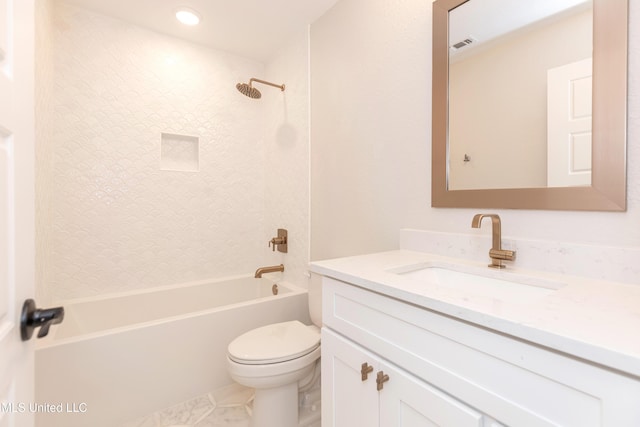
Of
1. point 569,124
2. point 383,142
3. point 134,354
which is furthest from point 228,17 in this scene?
point 134,354

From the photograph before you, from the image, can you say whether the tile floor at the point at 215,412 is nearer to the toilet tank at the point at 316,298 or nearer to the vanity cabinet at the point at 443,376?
the toilet tank at the point at 316,298

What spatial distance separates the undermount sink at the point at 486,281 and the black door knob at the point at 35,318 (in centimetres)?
89

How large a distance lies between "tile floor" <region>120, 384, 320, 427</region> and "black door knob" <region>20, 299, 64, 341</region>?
1288 millimetres

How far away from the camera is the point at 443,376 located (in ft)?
2.25

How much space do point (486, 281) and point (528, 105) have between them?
648mm

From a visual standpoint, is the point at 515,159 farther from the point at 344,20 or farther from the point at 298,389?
the point at 298,389

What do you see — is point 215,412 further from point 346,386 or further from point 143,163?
point 143,163

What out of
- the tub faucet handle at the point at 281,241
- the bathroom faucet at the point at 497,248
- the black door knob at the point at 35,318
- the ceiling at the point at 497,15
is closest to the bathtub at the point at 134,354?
the tub faucet handle at the point at 281,241

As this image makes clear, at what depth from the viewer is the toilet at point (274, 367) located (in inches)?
51.8

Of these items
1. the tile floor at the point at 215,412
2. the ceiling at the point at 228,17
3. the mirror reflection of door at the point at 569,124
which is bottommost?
the tile floor at the point at 215,412

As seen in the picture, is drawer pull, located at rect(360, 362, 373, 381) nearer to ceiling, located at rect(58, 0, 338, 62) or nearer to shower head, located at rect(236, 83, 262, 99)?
shower head, located at rect(236, 83, 262, 99)

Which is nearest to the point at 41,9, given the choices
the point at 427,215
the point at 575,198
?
the point at 427,215

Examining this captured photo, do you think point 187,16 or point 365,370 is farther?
point 187,16

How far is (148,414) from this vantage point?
1.59 metres
